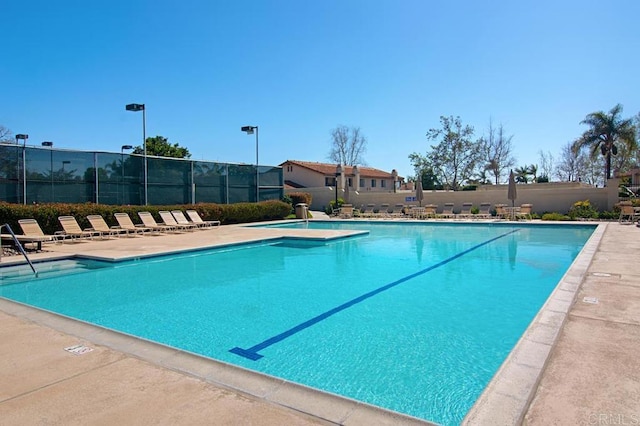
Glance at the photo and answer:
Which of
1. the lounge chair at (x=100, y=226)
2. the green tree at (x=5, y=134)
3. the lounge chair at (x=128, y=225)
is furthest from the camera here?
the green tree at (x=5, y=134)

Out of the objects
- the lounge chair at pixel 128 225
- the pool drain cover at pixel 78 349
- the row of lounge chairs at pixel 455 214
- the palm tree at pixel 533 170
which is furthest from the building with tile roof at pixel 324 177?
the pool drain cover at pixel 78 349

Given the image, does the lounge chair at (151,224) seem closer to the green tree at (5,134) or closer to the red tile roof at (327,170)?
the red tile roof at (327,170)

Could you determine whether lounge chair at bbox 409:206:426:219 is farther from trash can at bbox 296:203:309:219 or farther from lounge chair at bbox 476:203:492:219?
trash can at bbox 296:203:309:219

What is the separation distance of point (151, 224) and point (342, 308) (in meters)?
11.6

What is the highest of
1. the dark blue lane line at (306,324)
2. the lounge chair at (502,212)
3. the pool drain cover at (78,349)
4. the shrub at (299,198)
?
the shrub at (299,198)

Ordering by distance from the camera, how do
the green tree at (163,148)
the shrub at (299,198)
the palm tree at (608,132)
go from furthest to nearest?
the green tree at (163,148) < the palm tree at (608,132) < the shrub at (299,198)

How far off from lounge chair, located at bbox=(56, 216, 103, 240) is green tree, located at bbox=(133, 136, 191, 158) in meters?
30.0

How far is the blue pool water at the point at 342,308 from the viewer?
391 cm

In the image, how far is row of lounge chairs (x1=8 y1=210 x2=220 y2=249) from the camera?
38.0ft

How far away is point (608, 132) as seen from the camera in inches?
1152

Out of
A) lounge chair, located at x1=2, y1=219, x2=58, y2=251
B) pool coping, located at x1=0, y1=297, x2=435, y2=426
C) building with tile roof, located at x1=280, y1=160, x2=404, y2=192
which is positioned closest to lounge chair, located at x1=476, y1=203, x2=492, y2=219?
building with tile roof, located at x1=280, y1=160, x2=404, y2=192

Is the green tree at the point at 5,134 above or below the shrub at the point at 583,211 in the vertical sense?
above

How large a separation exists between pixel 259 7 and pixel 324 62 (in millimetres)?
5593

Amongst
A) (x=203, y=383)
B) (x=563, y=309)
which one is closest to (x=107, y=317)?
(x=203, y=383)
